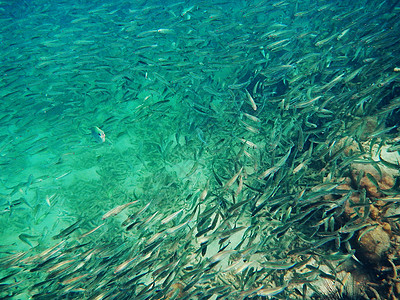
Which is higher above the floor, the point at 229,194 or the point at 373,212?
the point at 373,212

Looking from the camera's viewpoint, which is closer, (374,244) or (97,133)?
(374,244)

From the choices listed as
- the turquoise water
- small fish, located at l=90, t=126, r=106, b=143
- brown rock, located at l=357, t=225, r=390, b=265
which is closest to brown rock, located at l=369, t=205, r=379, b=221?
the turquoise water

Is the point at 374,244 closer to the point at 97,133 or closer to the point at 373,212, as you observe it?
the point at 373,212

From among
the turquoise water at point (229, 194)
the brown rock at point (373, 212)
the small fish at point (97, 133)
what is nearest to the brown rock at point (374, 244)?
the turquoise water at point (229, 194)

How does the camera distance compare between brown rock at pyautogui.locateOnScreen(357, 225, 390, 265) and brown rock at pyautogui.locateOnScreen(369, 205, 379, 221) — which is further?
brown rock at pyautogui.locateOnScreen(369, 205, 379, 221)

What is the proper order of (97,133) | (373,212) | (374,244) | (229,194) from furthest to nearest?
(229,194)
(97,133)
(373,212)
(374,244)

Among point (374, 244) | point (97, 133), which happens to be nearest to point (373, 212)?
point (374, 244)

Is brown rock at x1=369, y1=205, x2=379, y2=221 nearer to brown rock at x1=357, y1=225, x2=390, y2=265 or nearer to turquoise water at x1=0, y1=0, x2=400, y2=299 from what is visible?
turquoise water at x1=0, y1=0, x2=400, y2=299

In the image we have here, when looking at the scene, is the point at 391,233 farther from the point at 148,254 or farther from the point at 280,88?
the point at 280,88

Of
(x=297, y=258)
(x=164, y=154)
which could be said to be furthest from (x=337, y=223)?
(x=164, y=154)


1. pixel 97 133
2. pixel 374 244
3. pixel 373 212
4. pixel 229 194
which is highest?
pixel 97 133

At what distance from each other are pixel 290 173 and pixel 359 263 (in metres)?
1.85

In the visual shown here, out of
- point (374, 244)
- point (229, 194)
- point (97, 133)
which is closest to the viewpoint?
point (374, 244)

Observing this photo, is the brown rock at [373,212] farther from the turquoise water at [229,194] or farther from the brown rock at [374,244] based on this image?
the brown rock at [374,244]
